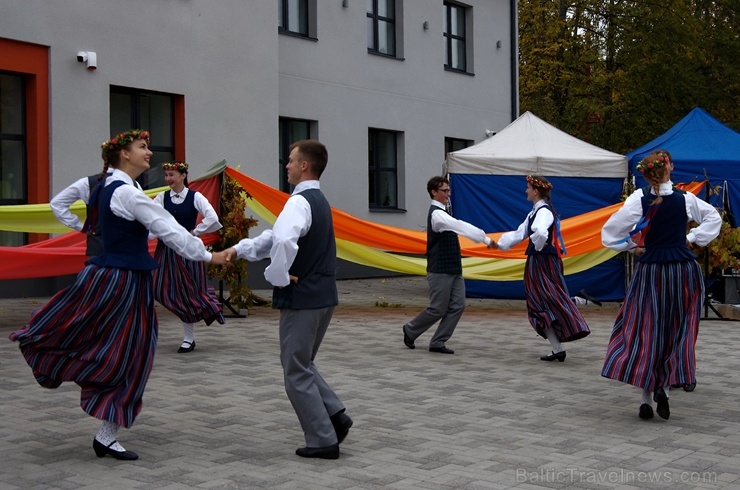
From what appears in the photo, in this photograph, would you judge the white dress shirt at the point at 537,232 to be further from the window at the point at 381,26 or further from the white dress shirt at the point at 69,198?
the window at the point at 381,26

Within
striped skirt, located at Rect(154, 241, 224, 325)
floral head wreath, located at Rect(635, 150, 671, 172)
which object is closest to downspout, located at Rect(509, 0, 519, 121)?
striped skirt, located at Rect(154, 241, 224, 325)

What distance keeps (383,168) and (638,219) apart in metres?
14.6

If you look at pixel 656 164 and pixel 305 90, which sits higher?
pixel 305 90

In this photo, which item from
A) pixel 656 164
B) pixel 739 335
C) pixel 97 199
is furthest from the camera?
pixel 739 335

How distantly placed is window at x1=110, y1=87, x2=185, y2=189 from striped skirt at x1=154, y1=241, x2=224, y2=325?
18.7 feet

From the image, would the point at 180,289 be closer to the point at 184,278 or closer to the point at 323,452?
the point at 184,278

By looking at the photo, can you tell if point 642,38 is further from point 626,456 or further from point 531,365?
point 626,456

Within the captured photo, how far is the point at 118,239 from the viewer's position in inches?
219

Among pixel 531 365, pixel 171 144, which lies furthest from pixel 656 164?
pixel 171 144

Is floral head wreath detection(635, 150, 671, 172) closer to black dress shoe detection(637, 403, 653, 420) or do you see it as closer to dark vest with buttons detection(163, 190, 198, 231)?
black dress shoe detection(637, 403, 653, 420)

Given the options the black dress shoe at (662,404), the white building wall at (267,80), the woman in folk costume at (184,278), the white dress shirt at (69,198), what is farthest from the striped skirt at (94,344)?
the white building wall at (267,80)

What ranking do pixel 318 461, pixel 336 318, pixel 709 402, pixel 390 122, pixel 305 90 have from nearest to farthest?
pixel 318 461 → pixel 709 402 → pixel 336 318 → pixel 305 90 → pixel 390 122

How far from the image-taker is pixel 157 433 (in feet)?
20.1

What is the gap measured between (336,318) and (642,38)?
663 inches
